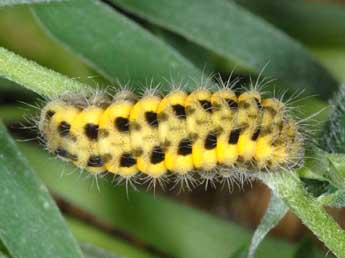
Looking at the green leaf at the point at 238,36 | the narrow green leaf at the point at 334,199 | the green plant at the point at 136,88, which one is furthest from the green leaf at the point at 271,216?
the green leaf at the point at 238,36

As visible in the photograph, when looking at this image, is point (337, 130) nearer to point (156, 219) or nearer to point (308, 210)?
point (308, 210)

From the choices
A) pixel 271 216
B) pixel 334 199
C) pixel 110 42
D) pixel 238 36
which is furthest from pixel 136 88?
pixel 334 199

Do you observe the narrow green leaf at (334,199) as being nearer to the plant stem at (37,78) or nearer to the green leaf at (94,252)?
the plant stem at (37,78)

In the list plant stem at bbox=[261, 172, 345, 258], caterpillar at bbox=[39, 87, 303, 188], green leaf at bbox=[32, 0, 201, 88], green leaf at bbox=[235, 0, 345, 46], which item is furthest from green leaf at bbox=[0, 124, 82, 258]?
green leaf at bbox=[235, 0, 345, 46]

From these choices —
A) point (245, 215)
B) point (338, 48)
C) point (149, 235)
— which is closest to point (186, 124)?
point (149, 235)

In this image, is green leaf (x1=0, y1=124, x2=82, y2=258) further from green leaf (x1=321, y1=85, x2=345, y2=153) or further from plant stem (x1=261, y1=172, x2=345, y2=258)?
green leaf (x1=321, y1=85, x2=345, y2=153)
